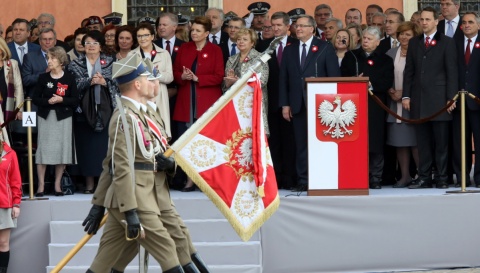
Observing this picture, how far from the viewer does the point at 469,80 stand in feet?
46.2

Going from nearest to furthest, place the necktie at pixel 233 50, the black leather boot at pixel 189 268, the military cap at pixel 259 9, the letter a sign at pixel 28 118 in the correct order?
the black leather boot at pixel 189 268, the letter a sign at pixel 28 118, the necktie at pixel 233 50, the military cap at pixel 259 9

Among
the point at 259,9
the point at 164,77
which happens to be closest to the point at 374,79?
the point at 164,77

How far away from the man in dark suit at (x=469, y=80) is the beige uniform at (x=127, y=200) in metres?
5.35

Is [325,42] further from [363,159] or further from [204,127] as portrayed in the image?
[204,127]

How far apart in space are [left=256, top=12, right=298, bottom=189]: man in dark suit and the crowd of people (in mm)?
11

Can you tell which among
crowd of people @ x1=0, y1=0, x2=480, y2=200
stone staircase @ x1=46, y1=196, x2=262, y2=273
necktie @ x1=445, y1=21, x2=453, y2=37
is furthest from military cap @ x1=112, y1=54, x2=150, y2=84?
necktie @ x1=445, y1=21, x2=453, y2=37

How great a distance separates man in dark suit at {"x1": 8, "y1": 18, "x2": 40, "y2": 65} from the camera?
50.1ft

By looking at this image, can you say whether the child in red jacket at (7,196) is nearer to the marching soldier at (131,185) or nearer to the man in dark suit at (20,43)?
the man in dark suit at (20,43)

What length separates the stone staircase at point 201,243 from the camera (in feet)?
42.2

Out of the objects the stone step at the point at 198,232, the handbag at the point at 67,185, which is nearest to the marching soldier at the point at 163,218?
the stone step at the point at 198,232

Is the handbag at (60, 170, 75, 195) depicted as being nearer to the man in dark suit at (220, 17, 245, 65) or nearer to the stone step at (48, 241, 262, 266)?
the stone step at (48, 241, 262, 266)

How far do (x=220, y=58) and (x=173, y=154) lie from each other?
393 cm

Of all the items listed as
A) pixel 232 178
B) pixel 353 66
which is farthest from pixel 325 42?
pixel 232 178

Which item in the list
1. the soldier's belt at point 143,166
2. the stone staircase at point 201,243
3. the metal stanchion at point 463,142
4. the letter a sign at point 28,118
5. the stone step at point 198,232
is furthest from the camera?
the metal stanchion at point 463,142
